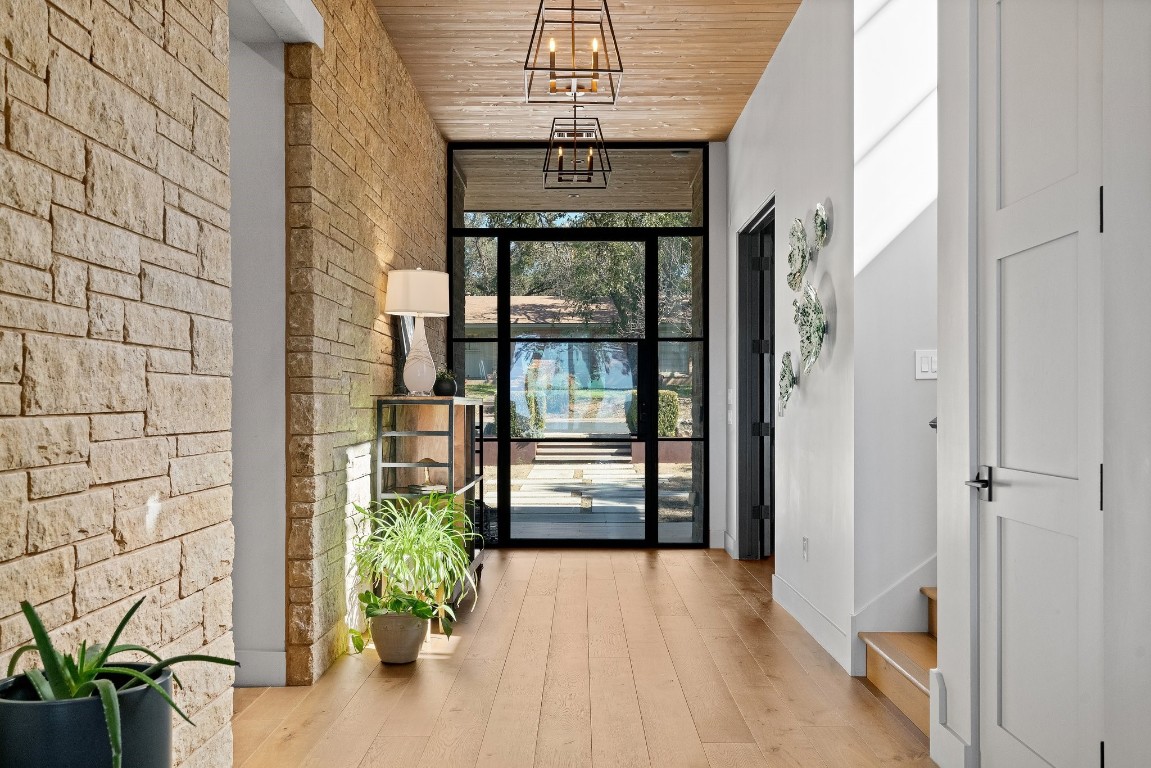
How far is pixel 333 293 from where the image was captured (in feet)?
12.8

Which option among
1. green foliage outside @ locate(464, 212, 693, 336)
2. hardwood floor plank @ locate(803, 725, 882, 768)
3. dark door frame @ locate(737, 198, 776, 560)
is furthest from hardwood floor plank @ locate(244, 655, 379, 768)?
green foliage outside @ locate(464, 212, 693, 336)

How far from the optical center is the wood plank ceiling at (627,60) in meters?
4.63

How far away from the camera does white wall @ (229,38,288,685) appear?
359 centimetres

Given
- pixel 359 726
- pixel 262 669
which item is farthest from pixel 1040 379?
pixel 262 669

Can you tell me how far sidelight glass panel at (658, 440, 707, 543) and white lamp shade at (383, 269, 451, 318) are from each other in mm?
2903

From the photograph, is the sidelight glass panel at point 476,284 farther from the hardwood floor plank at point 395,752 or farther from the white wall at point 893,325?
the hardwood floor plank at point 395,752

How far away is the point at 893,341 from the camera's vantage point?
365 cm

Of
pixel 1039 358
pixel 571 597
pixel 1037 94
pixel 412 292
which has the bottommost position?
pixel 571 597

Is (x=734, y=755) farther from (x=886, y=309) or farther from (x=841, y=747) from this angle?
(x=886, y=309)

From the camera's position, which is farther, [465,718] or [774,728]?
[465,718]

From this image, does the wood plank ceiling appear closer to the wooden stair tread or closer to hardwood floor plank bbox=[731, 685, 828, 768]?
the wooden stair tread

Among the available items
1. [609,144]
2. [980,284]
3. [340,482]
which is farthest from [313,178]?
[609,144]

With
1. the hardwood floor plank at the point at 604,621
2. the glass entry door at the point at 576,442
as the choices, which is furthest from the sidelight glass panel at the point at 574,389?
the hardwood floor plank at the point at 604,621

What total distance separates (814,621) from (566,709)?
156 centimetres
